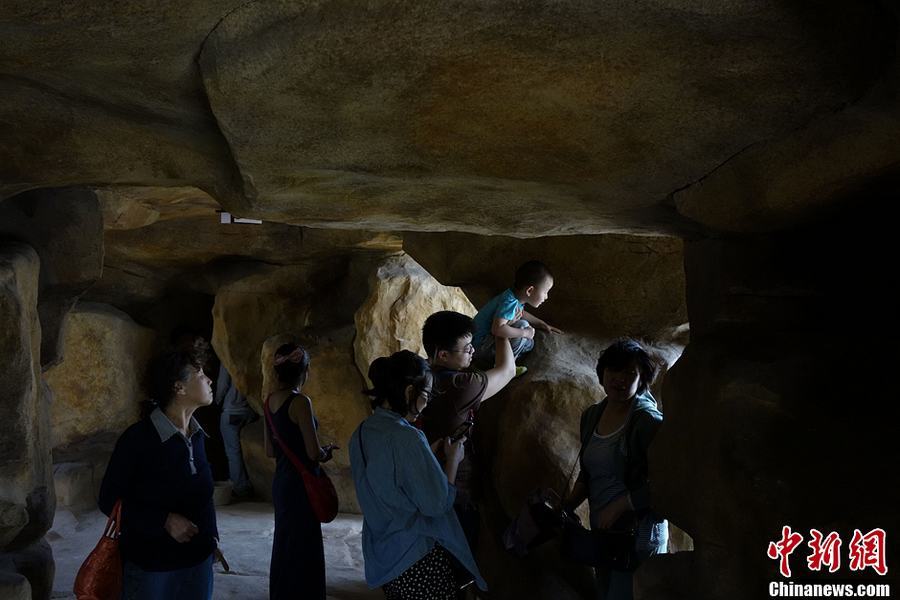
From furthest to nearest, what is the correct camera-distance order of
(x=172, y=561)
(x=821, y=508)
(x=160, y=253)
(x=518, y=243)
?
(x=160, y=253) < (x=518, y=243) < (x=172, y=561) < (x=821, y=508)

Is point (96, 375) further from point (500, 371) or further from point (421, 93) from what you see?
point (421, 93)

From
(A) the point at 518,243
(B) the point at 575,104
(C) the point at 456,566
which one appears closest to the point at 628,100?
(B) the point at 575,104

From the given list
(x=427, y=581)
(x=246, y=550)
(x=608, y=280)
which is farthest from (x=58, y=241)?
(x=246, y=550)

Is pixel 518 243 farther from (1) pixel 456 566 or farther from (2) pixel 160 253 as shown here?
(2) pixel 160 253

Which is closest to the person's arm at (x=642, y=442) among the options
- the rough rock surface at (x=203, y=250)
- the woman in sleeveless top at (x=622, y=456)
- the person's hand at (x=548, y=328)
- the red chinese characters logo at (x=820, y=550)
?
the woman in sleeveless top at (x=622, y=456)

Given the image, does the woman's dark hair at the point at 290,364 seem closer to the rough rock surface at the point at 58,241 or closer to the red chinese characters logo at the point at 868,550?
the rough rock surface at the point at 58,241

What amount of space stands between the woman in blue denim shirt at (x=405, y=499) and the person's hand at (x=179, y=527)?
0.70 m

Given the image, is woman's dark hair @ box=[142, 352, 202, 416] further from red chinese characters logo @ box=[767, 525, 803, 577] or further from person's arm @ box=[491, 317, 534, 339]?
red chinese characters logo @ box=[767, 525, 803, 577]

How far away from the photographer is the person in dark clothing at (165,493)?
3.03 m

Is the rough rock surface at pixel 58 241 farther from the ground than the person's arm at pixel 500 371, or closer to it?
farther from the ground

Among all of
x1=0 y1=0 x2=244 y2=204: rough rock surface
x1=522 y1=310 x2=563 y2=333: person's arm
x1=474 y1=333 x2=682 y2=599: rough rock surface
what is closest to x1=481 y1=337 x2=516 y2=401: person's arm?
x1=474 y1=333 x2=682 y2=599: rough rock surface

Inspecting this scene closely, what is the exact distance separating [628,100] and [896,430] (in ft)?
3.59

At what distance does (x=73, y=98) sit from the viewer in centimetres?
252

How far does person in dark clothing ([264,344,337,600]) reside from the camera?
3889 millimetres
